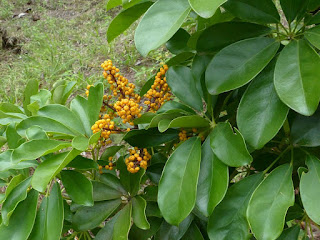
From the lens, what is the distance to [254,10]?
0.73m

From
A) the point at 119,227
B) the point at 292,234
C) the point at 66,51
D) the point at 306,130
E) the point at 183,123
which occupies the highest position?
the point at 183,123

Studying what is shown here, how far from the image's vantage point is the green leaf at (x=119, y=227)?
2.77ft

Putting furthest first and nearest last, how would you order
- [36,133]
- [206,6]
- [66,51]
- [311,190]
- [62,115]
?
[66,51] < [62,115] < [36,133] < [311,190] < [206,6]

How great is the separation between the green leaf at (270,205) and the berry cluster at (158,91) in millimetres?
314

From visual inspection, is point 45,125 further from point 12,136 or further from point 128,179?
point 128,179

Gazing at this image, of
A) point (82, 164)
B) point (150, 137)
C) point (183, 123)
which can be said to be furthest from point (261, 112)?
point (82, 164)

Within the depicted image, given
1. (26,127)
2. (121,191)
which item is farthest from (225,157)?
(26,127)

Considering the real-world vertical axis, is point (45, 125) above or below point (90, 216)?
above

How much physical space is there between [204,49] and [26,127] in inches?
16.7

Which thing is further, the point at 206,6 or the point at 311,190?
the point at 311,190

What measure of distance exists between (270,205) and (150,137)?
0.30 m

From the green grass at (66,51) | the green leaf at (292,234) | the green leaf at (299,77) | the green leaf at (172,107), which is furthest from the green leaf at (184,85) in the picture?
the green grass at (66,51)

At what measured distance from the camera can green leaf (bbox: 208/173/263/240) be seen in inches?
29.2

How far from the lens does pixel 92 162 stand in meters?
0.83
